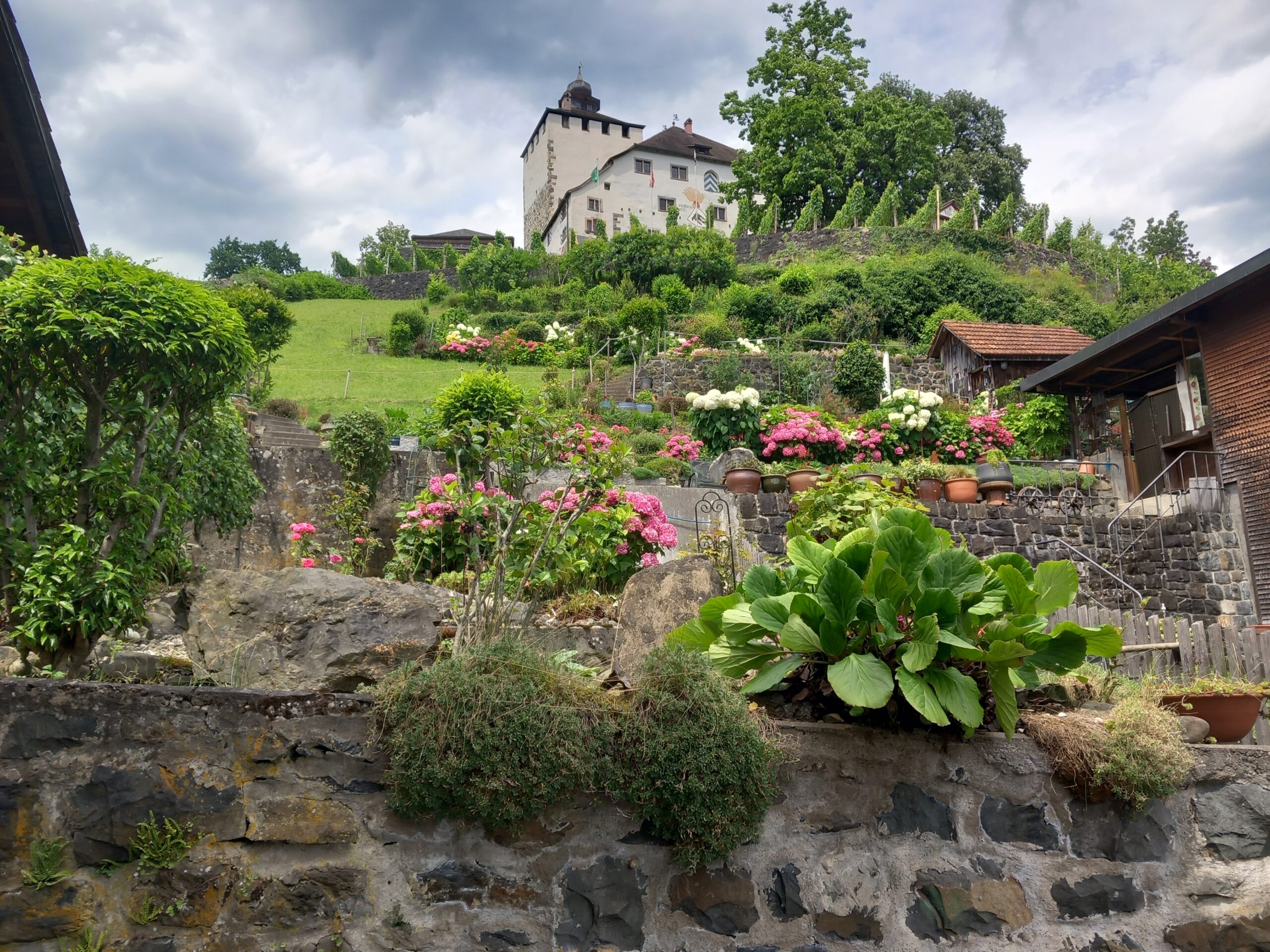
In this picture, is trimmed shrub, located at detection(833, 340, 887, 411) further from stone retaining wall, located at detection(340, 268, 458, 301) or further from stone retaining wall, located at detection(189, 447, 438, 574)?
stone retaining wall, located at detection(340, 268, 458, 301)

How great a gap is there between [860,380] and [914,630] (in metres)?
20.3

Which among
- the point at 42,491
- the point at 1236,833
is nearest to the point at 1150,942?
the point at 1236,833

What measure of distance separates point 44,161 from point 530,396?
11.4 meters

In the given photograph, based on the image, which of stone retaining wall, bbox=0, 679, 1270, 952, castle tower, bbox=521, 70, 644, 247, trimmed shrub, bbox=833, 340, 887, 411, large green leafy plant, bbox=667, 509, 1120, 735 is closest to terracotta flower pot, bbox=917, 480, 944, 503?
stone retaining wall, bbox=0, 679, 1270, 952

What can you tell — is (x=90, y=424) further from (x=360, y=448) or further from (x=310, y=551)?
(x=360, y=448)

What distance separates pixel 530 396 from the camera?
17.9 metres

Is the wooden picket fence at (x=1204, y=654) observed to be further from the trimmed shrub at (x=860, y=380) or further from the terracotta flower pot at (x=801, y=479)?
the trimmed shrub at (x=860, y=380)

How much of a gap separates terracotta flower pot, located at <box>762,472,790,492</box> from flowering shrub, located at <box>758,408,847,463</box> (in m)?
3.05

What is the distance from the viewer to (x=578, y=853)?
2.76 metres

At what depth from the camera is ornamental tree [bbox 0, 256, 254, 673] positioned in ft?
12.5

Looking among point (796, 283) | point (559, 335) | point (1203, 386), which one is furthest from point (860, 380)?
point (559, 335)

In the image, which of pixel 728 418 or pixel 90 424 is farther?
pixel 728 418

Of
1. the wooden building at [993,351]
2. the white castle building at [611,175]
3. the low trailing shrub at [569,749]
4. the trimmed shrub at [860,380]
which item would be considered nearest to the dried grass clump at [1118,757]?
the low trailing shrub at [569,749]

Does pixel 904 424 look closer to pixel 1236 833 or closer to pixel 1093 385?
pixel 1093 385
